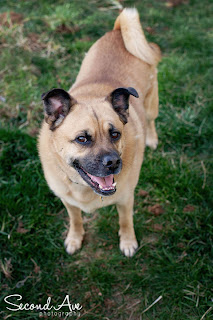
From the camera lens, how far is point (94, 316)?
2.98 metres

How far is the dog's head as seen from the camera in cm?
247

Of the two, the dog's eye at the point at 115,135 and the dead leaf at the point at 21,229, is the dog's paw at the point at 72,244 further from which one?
the dog's eye at the point at 115,135

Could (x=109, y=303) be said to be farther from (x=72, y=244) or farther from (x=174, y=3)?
(x=174, y=3)

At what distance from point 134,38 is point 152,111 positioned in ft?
3.23

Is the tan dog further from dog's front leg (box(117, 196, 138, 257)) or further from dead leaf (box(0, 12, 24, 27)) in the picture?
dead leaf (box(0, 12, 24, 27))

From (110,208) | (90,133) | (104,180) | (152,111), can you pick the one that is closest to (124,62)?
(152,111)

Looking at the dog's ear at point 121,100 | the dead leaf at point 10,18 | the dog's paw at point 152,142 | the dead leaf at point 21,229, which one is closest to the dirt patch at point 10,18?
the dead leaf at point 10,18

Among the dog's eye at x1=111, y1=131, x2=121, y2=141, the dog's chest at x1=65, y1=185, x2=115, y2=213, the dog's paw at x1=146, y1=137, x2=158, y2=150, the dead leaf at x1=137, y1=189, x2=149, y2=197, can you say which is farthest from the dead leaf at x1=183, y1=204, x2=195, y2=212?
the dog's eye at x1=111, y1=131, x2=121, y2=141

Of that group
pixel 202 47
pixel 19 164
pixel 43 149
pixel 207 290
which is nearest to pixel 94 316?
pixel 207 290

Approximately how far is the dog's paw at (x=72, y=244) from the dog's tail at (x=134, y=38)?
6.83ft

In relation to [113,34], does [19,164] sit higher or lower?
lower

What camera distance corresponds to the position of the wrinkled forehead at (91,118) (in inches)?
98.6

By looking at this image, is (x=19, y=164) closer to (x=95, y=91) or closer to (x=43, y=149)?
(x=43, y=149)

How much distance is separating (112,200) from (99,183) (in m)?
0.36
